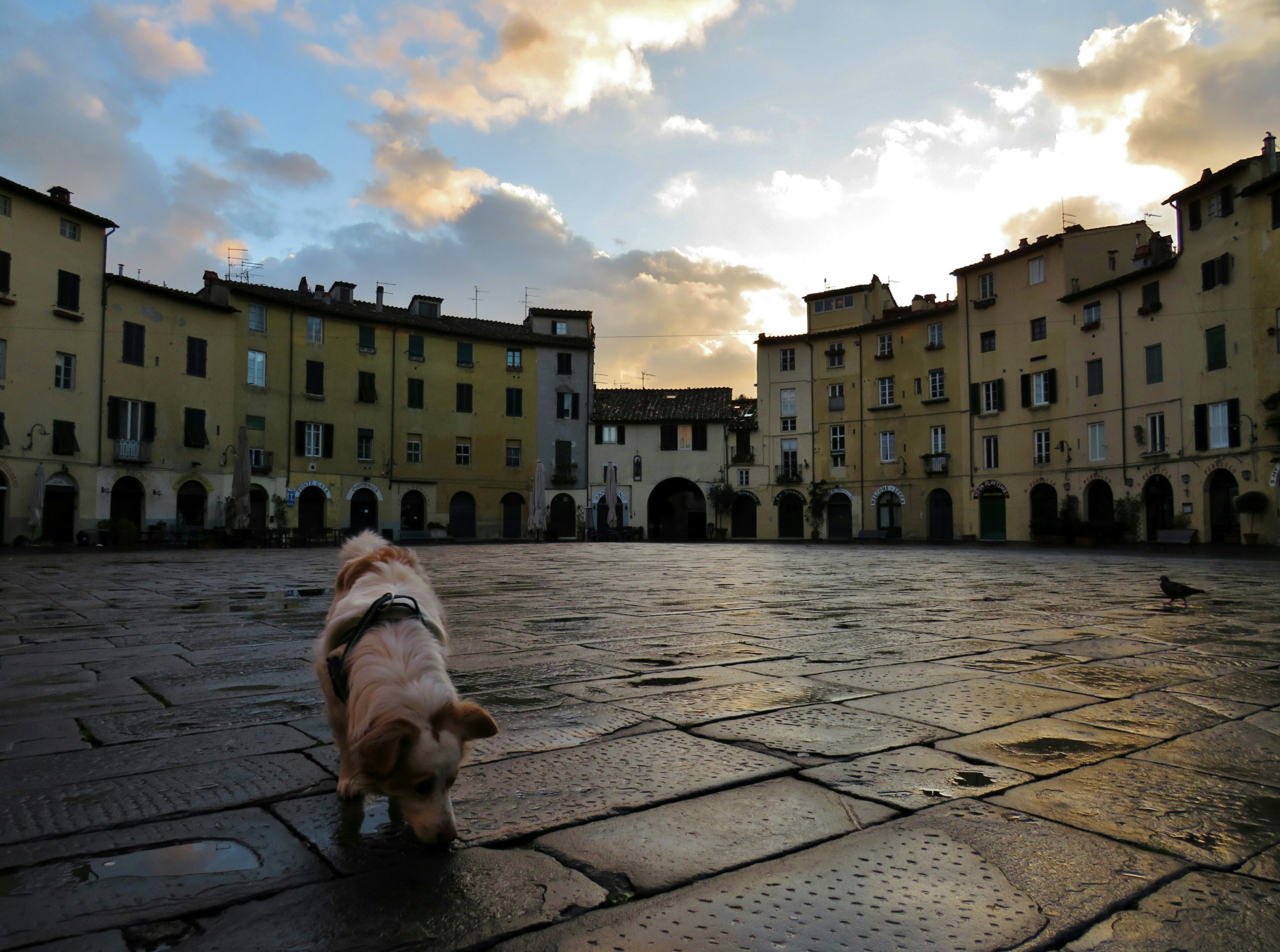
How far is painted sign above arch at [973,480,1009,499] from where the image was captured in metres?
36.8

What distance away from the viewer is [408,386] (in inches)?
1671

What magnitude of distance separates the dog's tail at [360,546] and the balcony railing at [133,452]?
105ft

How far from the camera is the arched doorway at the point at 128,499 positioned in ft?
101

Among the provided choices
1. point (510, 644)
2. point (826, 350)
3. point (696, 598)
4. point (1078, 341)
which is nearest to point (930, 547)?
point (1078, 341)

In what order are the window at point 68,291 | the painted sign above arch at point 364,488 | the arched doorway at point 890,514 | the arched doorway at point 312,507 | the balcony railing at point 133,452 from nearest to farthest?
the window at point 68,291 < the balcony railing at point 133,452 < the arched doorway at point 312,507 < the painted sign above arch at point 364,488 < the arched doorway at point 890,514

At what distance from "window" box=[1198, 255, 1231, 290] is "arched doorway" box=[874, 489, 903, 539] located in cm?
1662

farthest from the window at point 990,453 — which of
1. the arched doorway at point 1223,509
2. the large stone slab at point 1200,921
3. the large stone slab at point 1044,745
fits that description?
the large stone slab at point 1200,921

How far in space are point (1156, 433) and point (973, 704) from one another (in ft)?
103

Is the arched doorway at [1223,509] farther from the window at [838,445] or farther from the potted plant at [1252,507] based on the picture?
the window at [838,445]

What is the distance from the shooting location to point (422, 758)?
206cm

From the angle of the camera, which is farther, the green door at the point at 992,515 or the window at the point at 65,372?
the green door at the point at 992,515

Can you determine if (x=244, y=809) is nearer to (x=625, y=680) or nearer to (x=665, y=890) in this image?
(x=665, y=890)

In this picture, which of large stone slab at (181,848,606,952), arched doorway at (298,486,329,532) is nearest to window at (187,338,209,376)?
arched doorway at (298,486,329,532)

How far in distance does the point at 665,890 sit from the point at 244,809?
1252mm
